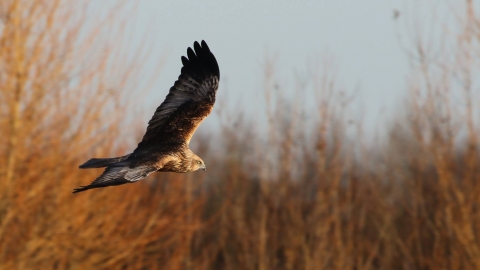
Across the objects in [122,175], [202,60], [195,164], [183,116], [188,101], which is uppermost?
[202,60]

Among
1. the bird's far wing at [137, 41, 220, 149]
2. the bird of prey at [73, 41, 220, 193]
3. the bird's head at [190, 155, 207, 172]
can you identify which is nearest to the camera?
the bird of prey at [73, 41, 220, 193]

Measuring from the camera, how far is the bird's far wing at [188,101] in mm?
6953

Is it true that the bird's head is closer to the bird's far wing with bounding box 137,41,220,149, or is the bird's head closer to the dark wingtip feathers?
the bird's far wing with bounding box 137,41,220,149

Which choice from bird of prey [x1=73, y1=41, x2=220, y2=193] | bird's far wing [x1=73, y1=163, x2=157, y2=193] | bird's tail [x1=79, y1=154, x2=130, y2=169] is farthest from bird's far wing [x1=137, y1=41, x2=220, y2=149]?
bird's far wing [x1=73, y1=163, x2=157, y2=193]

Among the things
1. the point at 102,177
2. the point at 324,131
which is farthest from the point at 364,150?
the point at 102,177

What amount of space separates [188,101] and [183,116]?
0.19 metres

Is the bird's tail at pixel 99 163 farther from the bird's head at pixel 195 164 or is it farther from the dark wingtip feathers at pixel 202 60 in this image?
the dark wingtip feathers at pixel 202 60

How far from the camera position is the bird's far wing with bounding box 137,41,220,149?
22.8 feet

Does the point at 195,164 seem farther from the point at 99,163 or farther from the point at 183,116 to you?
the point at 99,163

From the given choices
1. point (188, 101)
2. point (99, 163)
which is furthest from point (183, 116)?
point (99, 163)

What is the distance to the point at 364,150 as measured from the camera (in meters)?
15.1

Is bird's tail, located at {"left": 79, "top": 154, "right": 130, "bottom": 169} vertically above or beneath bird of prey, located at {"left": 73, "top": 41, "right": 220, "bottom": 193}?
beneath

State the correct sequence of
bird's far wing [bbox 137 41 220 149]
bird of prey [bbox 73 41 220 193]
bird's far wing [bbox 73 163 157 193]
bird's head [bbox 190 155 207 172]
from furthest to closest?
bird's far wing [bbox 137 41 220 149], bird's head [bbox 190 155 207 172], bird of prey [bbox 73 41 220 193], bird's far wing [bbox 73 163 157 193]

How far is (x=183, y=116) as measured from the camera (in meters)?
7.05
